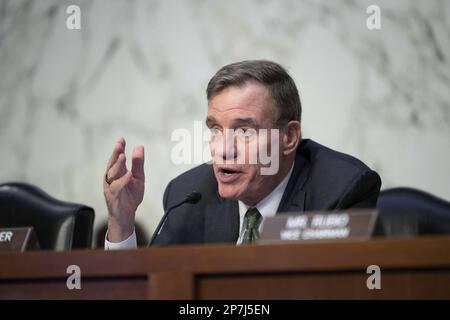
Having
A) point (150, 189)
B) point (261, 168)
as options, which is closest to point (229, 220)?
point (261, 168)

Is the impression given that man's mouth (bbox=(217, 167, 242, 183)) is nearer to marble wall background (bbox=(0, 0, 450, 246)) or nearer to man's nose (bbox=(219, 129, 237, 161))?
man's nose (bbox=(219, 129, 237, 161))

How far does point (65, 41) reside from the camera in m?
3.35

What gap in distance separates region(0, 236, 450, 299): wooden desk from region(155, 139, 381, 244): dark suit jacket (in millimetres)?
708

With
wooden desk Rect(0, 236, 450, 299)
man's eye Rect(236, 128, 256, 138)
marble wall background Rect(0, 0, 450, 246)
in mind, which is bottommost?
wooden desk Rect(0, 236, 450, 299)

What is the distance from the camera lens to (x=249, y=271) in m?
1.28

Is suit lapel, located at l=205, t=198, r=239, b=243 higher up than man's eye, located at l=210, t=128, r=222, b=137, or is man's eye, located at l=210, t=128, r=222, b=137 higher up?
man's eye, located at l=210, t=128, r=222, b=137

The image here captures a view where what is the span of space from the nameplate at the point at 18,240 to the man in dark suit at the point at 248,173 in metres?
0.32

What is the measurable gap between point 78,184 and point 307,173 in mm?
1402

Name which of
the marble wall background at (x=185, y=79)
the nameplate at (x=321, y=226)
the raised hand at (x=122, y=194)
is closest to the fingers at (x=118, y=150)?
the raised hand at (x=122, y=194)


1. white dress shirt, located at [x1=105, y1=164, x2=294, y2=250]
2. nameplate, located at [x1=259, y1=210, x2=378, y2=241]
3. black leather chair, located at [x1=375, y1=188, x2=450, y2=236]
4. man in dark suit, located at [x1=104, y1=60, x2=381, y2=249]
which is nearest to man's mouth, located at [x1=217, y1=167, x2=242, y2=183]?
man in dark suit, located at [x1=104, y1=60, x2=381, y2=249]

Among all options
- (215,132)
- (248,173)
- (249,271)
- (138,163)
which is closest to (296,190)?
(248,173)

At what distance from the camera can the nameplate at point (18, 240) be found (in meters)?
1.76

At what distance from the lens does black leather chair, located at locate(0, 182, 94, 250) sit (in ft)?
7.72

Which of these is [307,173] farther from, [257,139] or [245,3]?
[245,3]
